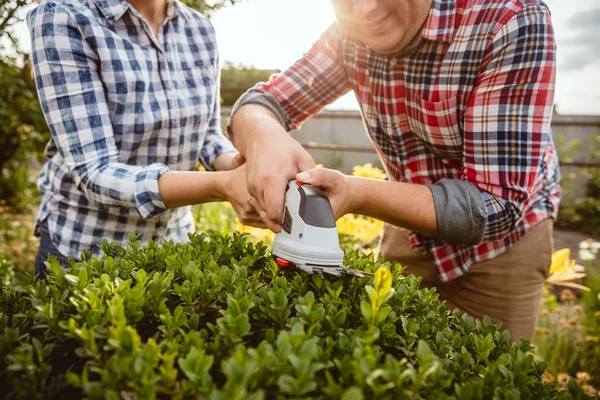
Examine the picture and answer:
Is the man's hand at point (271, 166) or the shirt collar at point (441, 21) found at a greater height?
the shirt collar at point (441, 21)

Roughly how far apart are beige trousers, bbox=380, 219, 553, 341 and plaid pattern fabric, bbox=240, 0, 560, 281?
0.05 meters

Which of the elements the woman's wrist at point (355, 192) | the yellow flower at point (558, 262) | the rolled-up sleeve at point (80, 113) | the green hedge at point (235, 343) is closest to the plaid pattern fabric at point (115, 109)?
the rolled-up sleeve at point (80, 113)

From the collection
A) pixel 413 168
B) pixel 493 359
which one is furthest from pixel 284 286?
pixel 413 168

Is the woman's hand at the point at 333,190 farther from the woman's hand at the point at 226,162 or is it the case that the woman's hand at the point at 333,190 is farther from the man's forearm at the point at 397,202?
the woman's hand at the point at 226,162

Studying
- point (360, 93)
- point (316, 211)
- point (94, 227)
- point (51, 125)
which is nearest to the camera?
point (316, 211)

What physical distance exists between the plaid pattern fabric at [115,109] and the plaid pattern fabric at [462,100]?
0.34 m

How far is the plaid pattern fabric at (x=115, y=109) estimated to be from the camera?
4.57 feet

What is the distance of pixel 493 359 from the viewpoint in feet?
2.96

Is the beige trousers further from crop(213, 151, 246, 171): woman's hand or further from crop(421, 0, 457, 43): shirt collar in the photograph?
crop(213, 151, 246, 171): woman's hand

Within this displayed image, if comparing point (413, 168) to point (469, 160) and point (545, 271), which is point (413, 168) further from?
point (545, 271)

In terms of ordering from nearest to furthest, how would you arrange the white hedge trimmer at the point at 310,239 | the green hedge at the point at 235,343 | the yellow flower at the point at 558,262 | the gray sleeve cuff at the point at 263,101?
the green hedge at the point at 235,343 → the white hedge trimmer at the point at 310,239 → the gray sleeve cuff at the point at 263,101 → the yellow flower at the point at 558,262

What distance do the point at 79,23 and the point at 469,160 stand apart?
1320 mm

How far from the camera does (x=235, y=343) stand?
771 millimetres

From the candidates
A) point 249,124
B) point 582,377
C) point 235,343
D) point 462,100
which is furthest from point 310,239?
point 582,377
